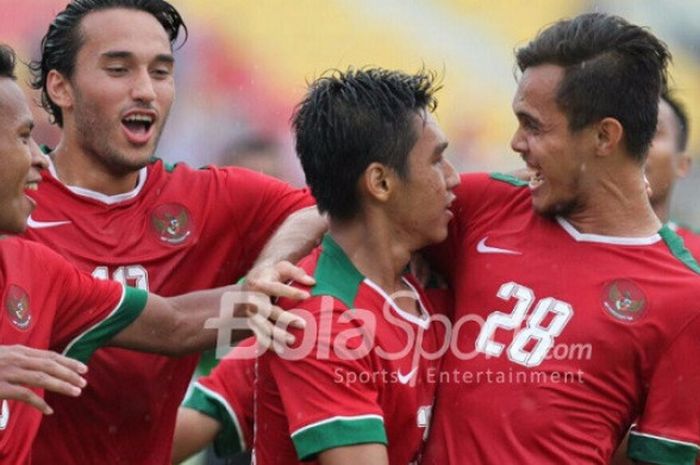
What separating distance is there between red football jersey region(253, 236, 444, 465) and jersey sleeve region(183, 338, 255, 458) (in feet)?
2.64

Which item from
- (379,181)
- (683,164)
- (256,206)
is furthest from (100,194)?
(683,164)

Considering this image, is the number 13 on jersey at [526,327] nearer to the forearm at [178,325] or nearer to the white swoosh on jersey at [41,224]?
the forearm at [178,325]

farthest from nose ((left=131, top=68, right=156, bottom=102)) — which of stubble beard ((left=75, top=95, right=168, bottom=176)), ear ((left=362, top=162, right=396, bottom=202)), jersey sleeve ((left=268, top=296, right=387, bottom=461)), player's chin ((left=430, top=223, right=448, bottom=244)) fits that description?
jersey sleeve ((left=268, top=296, right=387, bottom=461))

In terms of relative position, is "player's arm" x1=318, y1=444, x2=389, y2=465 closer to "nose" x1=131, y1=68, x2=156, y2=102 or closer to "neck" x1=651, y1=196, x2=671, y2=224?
"nose" x1=131, y1=68, x2=156, y2=102

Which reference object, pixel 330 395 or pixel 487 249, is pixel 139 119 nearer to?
pixel 487 249

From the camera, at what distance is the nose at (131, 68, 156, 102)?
4.86m

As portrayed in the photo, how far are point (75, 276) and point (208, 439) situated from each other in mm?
1051

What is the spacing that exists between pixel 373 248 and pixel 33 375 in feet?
3.17

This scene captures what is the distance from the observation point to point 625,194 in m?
4.09

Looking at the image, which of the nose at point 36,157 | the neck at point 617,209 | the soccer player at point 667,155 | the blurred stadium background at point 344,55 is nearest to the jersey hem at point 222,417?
the nose at point 36,157

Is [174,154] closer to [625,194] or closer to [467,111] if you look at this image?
[467,111]

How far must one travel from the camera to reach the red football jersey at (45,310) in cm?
394

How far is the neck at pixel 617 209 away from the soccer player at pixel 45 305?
0.84m

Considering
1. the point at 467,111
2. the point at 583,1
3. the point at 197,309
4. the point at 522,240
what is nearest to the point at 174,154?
the point at 467,111
